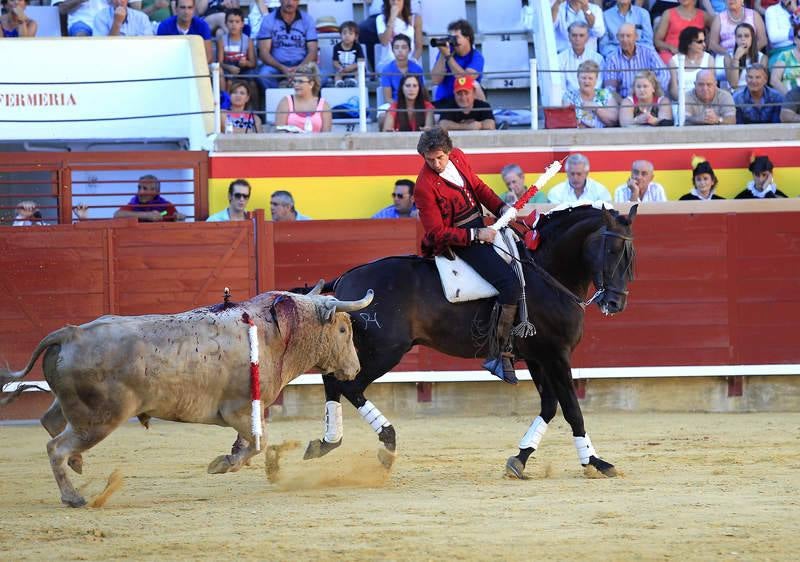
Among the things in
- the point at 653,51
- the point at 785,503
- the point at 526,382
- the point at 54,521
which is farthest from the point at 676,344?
the point at 54,521

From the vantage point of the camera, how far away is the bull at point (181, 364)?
7.24 meters

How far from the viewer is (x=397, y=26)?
581 inches

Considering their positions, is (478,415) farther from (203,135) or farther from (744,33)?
(744,33)

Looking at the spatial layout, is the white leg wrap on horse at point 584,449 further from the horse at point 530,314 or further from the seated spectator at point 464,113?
the seated spectator at point 464,113

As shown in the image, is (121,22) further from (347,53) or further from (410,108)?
(410,108)

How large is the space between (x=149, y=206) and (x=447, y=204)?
5132 millimetres

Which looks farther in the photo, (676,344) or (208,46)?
(208,46)

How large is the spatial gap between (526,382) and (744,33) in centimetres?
458

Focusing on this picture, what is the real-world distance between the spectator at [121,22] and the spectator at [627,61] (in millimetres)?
4708

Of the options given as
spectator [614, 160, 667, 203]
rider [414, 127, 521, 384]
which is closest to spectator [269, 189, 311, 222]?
spectator [614, 160, 667, 203]

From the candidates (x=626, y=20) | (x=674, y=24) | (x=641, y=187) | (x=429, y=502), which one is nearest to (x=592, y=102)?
(x=641, y=187)

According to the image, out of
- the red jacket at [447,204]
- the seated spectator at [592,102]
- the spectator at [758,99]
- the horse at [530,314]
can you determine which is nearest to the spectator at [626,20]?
the seated spectator at [592,102]

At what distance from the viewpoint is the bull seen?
724 cm

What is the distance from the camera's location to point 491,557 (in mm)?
5805
